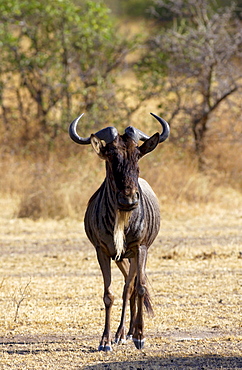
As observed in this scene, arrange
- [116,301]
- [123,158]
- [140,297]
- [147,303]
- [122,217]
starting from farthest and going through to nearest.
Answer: [116,301]
[147,303]
[140,297]
[122,217]
[123,158]

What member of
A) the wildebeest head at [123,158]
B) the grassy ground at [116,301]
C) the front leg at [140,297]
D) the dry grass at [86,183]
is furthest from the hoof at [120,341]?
the dry grass at [86,183]

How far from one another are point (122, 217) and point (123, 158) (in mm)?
502

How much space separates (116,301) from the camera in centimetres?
706

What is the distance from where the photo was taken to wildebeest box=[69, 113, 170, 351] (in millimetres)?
5117

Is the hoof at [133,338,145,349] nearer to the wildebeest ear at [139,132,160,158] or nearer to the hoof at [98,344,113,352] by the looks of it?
the hoof at [98,344,113,352]

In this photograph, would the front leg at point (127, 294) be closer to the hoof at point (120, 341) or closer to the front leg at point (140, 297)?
the hoof at point (120, 341)

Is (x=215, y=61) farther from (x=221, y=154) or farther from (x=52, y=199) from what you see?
(x=52, y=199)

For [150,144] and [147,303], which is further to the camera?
[147,303]

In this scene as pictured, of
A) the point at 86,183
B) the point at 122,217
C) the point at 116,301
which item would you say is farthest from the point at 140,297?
the point at 86,183

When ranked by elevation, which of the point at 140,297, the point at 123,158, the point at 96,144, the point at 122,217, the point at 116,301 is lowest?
the point at 116,301

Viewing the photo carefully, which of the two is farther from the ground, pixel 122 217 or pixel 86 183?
pixel 86 183

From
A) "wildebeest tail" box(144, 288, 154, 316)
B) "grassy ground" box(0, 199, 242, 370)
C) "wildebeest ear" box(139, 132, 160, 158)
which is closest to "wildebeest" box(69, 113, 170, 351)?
"wildebeest ear" box(139, 132, 160, 158)

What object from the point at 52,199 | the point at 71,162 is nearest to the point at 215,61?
the point at 71,162

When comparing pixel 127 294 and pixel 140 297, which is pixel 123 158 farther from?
pixel 127 294
